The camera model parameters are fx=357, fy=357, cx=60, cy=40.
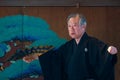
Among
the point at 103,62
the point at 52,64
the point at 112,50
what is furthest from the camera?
the point at 52,64

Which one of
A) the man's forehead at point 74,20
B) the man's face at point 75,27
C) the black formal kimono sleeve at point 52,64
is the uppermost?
the man's forehead at point 74,20

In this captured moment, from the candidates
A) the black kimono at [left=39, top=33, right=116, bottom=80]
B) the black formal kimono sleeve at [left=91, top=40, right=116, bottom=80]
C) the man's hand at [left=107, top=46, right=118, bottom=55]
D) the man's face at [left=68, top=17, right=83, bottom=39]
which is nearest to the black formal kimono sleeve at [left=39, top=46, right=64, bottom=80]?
the black kimono at [left=39, top=33, right=116, bottom=80]

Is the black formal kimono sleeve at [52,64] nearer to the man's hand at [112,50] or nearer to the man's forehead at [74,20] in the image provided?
the man's forehead at [74,20]

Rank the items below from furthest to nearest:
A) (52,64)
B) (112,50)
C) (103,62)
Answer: (52,64)
(103,62)
(112,50)

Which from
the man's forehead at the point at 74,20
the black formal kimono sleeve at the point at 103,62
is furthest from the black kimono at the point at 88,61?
the man's forehead at the point at 74,20

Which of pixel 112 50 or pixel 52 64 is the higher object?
pixel 112 50

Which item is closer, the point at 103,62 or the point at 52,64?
the point at 103,62

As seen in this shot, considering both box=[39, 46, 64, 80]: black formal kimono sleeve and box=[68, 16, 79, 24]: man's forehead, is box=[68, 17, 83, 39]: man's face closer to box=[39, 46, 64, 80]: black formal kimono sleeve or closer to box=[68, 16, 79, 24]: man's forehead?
box=[68, 16, 79, 24]: man's forehead

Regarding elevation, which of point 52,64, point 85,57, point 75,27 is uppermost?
point 75,27

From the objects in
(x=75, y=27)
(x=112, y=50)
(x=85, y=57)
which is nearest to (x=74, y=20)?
(x=75, y=27)

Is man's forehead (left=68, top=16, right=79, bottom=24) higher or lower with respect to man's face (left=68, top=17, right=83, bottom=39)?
higher

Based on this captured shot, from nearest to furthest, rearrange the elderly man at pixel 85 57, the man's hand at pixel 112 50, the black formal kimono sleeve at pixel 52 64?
the man's hand at pixel 112 50 < the elderly man at pixel 85 57 < the black formal kimono sleeve at pixel 52 64

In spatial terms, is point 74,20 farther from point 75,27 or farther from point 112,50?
point 112,50

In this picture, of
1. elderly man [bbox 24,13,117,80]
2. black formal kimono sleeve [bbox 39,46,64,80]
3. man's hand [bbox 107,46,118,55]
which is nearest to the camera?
man's hand [bbox 107,46,118,55]
